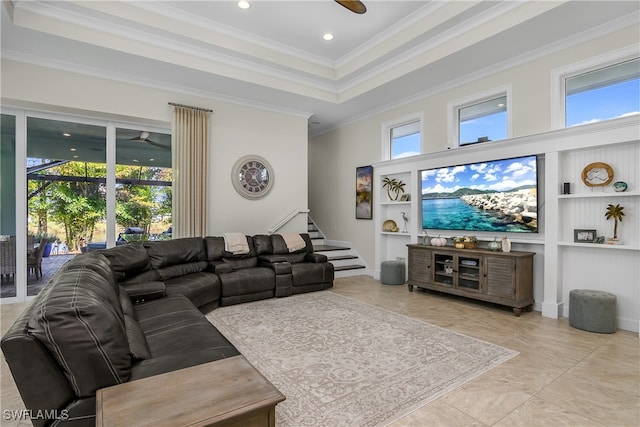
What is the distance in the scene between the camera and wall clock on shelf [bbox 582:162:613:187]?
12.0ft

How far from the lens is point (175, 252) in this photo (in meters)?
4.60

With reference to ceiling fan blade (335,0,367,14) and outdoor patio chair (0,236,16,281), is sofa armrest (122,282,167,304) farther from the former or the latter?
ceiling fan blade (335,0,367,14)

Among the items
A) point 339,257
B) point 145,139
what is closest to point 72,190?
point 145,139

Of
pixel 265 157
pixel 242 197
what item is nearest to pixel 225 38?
pixel 265 157

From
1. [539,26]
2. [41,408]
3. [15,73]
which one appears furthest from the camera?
[15,73]

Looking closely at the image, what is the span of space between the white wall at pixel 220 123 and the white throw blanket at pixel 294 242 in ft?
3.03

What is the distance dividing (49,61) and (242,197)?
3343mm

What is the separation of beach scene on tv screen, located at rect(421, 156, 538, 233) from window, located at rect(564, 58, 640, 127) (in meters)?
0.73

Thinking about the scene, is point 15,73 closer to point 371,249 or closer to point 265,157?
point 265,157

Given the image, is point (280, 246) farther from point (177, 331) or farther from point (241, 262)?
point (177, 331)

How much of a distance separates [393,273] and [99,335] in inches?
196

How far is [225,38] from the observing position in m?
4.77

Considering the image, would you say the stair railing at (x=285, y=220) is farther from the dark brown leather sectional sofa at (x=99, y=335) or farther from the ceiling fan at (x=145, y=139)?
the ceiling fan at (x=145, y=139)

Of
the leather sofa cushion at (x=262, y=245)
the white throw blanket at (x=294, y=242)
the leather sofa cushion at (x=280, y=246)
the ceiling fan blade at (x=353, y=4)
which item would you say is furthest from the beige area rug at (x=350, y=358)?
the ceiling fan blade at (x=353, y=4)
